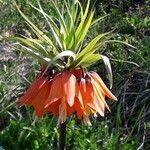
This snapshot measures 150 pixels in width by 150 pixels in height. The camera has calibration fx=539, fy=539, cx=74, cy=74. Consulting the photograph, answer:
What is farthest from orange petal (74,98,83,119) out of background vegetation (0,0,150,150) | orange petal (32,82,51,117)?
background vegetation (0,0,150,150)

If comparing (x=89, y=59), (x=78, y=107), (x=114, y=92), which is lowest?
(x=114, y=92)

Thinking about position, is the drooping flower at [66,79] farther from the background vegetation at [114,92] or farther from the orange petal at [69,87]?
the background vegetation at [114,92]

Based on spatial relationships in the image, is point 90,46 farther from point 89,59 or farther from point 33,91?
point 33,91

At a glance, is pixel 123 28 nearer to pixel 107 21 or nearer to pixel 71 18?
pixel 107 21

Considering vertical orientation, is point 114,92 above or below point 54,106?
below

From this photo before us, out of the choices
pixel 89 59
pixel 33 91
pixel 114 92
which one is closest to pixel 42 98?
pixel 33 91

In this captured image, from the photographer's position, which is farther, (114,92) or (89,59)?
(114,92)

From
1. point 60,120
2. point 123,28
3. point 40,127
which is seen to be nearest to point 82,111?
point 60,120
